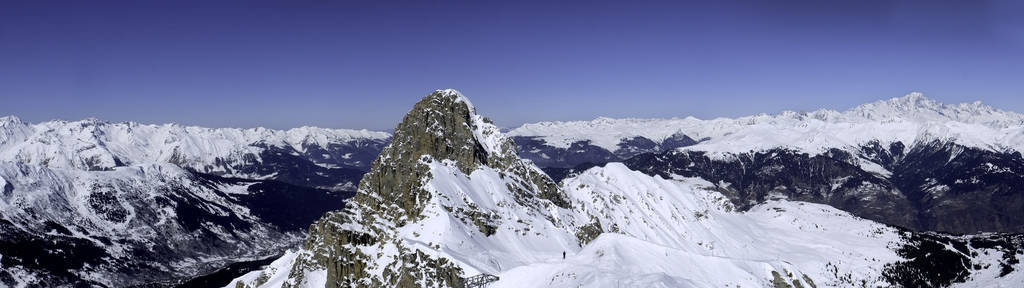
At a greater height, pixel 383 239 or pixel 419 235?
pixel 419 235

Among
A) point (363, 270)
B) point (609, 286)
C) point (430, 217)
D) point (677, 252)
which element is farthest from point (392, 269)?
point (609, 286)

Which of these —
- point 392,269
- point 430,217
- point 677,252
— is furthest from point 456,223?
point 677,252

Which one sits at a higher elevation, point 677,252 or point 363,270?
point 677,252

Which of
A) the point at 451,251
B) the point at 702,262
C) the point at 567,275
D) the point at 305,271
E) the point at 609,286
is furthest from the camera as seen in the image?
the point at 305,271

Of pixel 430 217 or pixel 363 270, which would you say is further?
pixel 430 217

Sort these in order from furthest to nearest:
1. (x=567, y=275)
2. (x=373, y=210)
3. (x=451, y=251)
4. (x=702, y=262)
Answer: (x=373, y=210)
(x=451, y=251)
(x=702, y=262)
(x=567, y=275)

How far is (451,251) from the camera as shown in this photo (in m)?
154

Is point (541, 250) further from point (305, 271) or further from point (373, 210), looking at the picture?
point (305, 271)

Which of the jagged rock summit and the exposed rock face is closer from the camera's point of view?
the exposed rock face

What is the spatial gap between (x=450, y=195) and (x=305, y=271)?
43459 millimetres

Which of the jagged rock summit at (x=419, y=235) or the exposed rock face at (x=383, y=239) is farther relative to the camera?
the jagged rock summit at (x=419, y=235)

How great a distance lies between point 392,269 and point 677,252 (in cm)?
7192

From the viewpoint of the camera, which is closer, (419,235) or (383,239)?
→ (419,235)

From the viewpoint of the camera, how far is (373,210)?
190m
